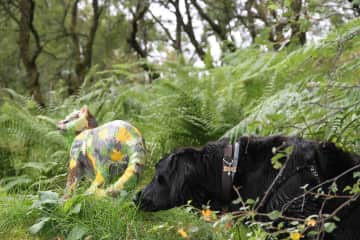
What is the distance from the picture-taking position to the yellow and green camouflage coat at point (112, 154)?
4.20 m

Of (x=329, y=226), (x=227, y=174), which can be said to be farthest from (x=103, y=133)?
(x=329, y=226)

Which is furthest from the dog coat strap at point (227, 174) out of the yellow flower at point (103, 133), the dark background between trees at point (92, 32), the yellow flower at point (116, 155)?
the dark background between trees at point (92, 32)

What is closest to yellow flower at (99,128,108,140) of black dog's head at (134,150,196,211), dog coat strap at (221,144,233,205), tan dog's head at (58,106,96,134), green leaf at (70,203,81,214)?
tan dog's head at (58,106,96,134)

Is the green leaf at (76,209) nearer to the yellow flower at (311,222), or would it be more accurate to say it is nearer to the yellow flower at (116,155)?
the yellow flower at (116,155)

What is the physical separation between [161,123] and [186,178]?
293 centimetres

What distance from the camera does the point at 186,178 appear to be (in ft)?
10.6

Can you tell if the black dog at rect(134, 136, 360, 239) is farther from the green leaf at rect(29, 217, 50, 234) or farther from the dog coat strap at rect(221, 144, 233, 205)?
the green leaf at rect(29, 217, 50, 234)

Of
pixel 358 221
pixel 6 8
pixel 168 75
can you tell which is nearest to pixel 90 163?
pixel 358 221

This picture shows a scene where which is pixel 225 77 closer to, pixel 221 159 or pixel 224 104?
pixel 224 104

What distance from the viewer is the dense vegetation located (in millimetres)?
3652

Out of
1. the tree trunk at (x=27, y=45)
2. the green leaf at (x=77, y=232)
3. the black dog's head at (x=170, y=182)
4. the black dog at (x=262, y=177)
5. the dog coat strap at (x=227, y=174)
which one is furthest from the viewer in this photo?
the tree trunk at (x=27, y=45)

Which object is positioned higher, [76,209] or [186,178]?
[186,178]

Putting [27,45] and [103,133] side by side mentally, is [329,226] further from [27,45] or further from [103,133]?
[27,45]

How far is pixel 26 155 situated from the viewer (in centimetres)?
689
